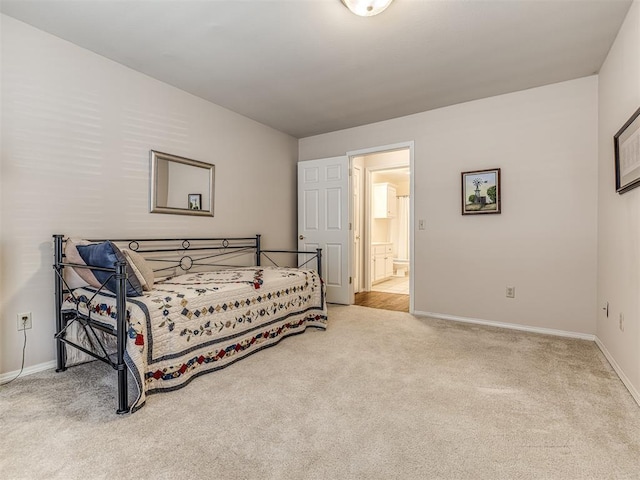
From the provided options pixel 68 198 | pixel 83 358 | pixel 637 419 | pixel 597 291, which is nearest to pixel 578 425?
pixel 637 419

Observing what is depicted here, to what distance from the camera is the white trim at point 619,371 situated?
1805 mm

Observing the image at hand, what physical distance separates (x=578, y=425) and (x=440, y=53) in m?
2.50

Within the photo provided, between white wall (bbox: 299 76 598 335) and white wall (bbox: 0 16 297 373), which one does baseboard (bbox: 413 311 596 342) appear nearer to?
white wall (bbox: 299 76 598 335)

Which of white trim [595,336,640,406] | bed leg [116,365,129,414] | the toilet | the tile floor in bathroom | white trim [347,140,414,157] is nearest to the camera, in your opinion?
bed leg [116,365,129,414]

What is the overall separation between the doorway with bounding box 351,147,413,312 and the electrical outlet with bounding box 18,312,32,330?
3321mm

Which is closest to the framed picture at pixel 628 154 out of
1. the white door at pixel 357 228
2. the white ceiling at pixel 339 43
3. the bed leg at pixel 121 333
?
the white ceiling at pixel 339 43

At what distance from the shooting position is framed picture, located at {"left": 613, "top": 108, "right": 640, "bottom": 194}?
1829mm

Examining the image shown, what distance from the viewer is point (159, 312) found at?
74.1 inches

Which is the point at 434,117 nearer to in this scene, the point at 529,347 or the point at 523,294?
the point at 523,294

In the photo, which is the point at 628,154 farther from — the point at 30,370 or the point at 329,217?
the point at 30,370

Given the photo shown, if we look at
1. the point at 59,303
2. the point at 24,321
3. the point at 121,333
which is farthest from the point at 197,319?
the point at 24,321

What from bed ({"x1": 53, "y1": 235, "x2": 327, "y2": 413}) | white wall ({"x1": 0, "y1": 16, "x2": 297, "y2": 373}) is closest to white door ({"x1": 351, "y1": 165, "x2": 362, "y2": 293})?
bed ({"x1": 53, "y1": 235, "x2": 327, "y2": 413})

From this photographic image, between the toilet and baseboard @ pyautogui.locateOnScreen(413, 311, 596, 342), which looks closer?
baseboard @ pyautogui.locateOnScreen(413, 311, 596, 342)

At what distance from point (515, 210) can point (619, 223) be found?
0.99 meters
